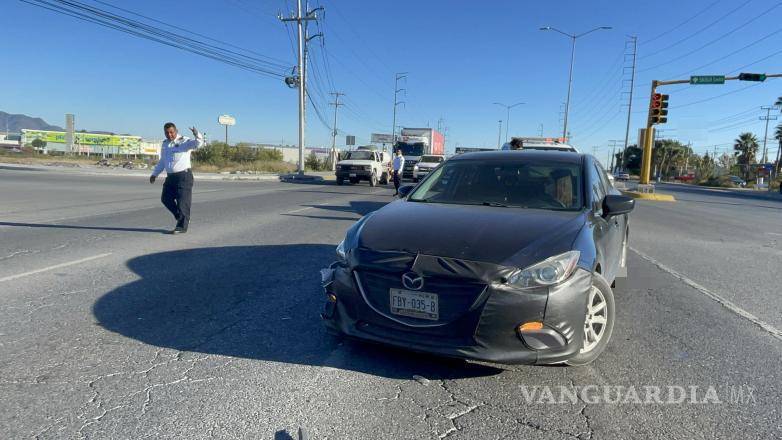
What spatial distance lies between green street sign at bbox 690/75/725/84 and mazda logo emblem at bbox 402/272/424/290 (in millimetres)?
22674

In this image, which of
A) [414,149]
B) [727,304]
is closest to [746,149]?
[414,149]

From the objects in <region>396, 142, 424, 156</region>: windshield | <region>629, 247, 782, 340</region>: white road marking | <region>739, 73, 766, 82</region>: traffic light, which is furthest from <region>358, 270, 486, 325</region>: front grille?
<region>396, 142, 424, 156</region>: windshield

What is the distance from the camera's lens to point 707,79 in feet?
70.3

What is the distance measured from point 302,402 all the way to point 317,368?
47cm

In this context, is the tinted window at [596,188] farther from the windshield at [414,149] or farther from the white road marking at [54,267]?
the windshield at [414,149]

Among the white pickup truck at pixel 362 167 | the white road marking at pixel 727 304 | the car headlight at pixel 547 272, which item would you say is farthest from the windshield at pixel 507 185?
the white pickup truck at pixel 362 167

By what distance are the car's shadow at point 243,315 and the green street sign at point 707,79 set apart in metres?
20.8

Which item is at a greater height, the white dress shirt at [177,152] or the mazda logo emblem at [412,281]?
the white dress shirt at [177,152]

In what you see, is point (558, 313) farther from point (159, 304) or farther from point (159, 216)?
point (159, 216)

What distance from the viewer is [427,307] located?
321cm

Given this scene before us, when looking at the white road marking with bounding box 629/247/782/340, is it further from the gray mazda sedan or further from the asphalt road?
the gray mazda sedan

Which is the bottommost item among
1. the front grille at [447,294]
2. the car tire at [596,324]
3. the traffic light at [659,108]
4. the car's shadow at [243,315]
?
the car's shadow at [243,315]

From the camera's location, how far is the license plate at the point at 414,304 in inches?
126

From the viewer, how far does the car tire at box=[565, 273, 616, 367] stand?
3529 millimetres
